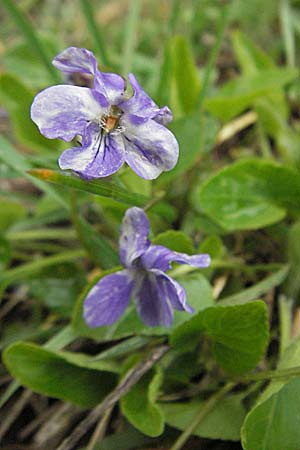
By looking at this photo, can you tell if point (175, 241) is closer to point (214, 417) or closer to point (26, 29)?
point (214, 417)

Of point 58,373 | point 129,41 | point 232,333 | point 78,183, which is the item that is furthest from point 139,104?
point 129,41

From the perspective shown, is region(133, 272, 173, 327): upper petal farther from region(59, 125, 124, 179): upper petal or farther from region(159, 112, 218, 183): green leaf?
region(159, 112, 218, 183): green leaf

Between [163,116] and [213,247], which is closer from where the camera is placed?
[163,116]

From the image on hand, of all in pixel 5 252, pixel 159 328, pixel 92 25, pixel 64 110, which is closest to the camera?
pixel 64 110

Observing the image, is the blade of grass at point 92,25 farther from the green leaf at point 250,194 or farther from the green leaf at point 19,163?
the green leaf at point 250,194

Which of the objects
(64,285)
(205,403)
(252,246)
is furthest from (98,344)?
(252,246)

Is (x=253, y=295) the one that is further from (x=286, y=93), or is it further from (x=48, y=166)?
(x=286, y=93)

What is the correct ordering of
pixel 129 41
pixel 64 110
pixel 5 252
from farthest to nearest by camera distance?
pixel 129 41
pixel 5 252
pixel 64 110
